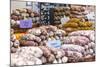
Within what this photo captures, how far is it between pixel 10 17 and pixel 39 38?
13.4 inches

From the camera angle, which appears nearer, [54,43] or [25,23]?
[25,23]

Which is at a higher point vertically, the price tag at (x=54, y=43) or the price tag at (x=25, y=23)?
the price tag at (x=25, y=23)

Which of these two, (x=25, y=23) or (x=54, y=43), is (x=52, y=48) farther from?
(x=25, y=23)

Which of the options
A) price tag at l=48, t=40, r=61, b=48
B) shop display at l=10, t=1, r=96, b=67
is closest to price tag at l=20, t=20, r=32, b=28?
shop display at l=10, t=1, r=96, b=67

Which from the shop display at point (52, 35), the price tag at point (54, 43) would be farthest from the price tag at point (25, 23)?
the price tag at point (54, 43)

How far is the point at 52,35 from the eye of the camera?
81.8 inches

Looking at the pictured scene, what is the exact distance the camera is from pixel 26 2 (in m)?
1.97

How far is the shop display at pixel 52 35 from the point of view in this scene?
195 cm

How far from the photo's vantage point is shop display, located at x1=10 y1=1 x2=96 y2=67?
195cm

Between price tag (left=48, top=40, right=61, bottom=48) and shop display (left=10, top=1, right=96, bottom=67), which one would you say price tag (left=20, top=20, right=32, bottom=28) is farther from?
price tag (left=48, top=40, right=61, bottom=48)

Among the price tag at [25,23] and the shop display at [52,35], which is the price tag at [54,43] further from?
the price tag at [25,23]

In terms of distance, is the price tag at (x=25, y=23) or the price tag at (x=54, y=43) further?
the price tag at (x=54, y=43)

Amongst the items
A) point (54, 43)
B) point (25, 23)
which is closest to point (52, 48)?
point (54, 43)

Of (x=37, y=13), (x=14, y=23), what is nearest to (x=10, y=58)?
(x=14, y=23)
